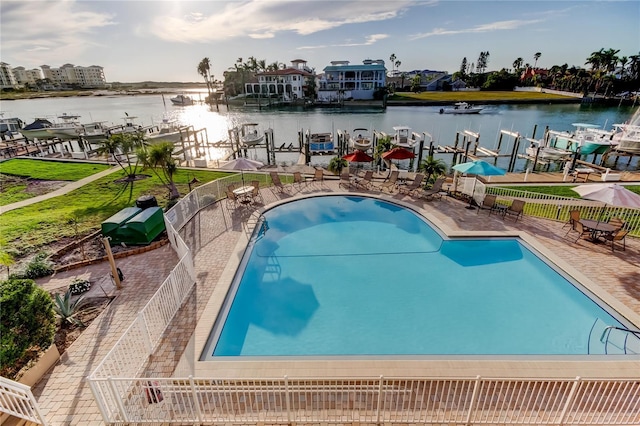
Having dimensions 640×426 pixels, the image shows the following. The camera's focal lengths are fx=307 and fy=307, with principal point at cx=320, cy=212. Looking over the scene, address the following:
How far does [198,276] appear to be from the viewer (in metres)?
9.40

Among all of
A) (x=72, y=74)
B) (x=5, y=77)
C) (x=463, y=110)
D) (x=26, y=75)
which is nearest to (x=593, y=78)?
(x=463, y=110)

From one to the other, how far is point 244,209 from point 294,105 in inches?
2683

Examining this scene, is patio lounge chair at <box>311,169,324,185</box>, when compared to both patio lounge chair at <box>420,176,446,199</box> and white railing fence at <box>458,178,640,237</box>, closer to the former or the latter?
patio lounge chair at <box>420,176,446,199</box>

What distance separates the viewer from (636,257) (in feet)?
32.1

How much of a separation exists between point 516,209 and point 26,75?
241m

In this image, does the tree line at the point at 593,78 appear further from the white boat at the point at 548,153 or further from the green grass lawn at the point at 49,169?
the green grass lawn at the point at 49,169

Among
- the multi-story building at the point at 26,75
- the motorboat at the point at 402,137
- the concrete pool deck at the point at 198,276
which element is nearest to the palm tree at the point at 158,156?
the concrete pool deck at the point at 198,276

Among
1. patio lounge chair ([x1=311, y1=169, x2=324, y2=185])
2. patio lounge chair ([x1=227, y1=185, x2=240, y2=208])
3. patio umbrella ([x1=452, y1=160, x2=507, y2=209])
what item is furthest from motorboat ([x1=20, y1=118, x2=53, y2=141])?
patio umbrella ([x1=452, y1=160, x2=507, y2=209])

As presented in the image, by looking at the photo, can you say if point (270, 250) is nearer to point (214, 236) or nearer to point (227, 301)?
point (214, 236)

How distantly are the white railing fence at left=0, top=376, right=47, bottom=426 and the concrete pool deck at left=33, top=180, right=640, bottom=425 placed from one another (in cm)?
32

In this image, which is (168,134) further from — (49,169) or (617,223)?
(617,223)

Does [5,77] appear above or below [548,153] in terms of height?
above

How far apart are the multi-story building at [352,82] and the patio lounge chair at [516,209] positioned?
227 feet

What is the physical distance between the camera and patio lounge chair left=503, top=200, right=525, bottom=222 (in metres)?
12.6
